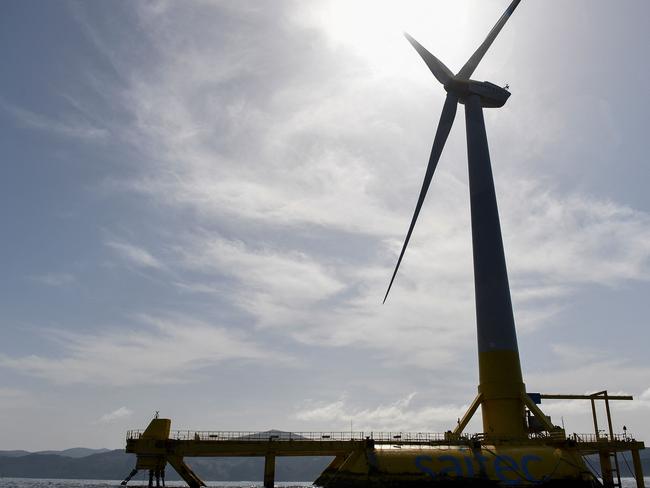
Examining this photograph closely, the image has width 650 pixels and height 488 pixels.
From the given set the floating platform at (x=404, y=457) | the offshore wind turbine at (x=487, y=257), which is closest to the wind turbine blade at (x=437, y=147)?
the offshore wind turbine at (x=487, y=257)

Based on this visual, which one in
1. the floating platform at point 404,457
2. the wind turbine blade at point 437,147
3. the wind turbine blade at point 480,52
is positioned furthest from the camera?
the wind turbine blade at point 480,52

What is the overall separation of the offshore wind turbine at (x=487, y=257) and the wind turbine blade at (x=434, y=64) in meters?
0.13

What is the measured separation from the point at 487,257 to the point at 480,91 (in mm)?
23767

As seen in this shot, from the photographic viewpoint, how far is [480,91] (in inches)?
2569

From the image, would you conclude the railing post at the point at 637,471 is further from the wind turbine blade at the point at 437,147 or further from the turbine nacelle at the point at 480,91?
the turbine nacelle at the point at 480,91

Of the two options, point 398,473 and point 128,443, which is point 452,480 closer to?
point 398,473

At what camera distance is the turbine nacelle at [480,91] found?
212ft

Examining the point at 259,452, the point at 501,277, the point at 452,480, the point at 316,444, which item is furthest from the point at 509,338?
the point at 259,452

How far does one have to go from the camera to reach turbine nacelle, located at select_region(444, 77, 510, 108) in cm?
6462

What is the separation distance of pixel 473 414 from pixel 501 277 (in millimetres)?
14432

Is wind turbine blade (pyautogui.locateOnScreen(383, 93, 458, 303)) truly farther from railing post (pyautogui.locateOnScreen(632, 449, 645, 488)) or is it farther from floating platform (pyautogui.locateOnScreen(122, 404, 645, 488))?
railing post (pyautogui.locateOnScreen(632, 449, 645, 488))

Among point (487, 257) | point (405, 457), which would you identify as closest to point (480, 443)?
point (405, 457)

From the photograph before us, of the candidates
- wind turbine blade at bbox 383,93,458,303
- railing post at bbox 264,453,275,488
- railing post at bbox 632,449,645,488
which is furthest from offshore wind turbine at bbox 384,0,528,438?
railing post at bbox 264,453,275,488

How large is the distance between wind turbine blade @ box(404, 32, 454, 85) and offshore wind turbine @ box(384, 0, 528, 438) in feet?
0.43
